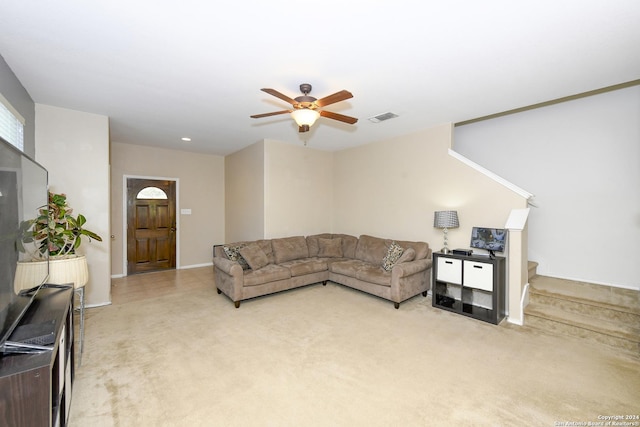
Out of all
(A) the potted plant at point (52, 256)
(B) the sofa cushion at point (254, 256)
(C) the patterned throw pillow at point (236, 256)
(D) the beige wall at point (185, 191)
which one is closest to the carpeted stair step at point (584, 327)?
(B) the sofa cushion at point (254, 256)

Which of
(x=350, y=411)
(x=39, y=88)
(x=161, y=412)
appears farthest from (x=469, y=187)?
(x=39, y=88)

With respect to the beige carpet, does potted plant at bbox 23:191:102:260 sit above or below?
above

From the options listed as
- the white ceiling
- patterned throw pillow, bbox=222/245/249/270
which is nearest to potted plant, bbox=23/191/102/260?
the white ceiling

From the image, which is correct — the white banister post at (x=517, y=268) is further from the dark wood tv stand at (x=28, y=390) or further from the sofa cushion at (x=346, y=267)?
the dark wood tv stand at (x=28, y=390)

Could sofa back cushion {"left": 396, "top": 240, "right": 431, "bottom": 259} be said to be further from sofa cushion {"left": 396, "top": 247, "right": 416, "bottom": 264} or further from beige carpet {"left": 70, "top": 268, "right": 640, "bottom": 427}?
beige carpet {"left": 70, "top": 268, "right": 640, "bottom": 427}

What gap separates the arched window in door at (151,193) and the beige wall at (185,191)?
0.94 feet

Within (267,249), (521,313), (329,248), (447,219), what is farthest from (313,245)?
(521,313)

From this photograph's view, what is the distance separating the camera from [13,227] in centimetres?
159

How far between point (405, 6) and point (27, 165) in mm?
2762

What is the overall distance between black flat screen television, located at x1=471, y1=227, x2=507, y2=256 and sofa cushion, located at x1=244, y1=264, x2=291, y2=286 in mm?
2770

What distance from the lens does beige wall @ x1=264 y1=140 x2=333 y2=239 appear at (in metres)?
5.22

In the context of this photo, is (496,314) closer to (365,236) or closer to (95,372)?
(365,236)

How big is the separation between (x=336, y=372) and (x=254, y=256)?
2403mm

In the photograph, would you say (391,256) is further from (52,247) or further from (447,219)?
(52,247)
